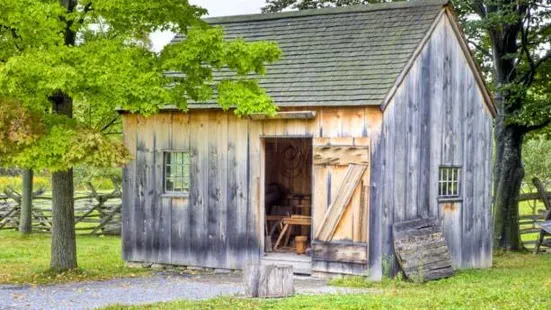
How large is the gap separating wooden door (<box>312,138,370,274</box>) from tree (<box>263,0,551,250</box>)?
7.81 m

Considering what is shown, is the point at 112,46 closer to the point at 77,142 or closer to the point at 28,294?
the point at 77,142

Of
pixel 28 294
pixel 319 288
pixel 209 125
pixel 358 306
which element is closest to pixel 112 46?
pixel 209 125

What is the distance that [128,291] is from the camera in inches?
611

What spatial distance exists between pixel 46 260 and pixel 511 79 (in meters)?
13.7

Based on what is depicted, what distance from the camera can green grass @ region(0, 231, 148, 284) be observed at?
1752 centimetres

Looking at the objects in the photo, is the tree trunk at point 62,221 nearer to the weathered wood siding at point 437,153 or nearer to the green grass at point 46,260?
the green grass at point 46,260

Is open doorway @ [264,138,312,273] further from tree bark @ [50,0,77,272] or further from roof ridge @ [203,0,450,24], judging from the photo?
tree bark @ [50,0,77,272]

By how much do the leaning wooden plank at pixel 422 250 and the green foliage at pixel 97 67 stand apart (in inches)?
145

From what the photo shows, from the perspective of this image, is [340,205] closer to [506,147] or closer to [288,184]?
[288,184]

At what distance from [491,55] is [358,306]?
1509 centimetres

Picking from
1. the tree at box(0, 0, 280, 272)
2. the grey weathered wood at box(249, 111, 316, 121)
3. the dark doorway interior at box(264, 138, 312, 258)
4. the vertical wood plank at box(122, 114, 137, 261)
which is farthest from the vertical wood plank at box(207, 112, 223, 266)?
the dark doorway interior at box(264, 138, 312, 258)

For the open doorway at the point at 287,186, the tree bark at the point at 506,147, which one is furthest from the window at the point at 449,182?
the tree bark at the point at 506,147

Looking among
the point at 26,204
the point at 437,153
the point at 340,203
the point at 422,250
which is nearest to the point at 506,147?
the point at 437,153

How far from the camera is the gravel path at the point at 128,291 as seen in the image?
14070 millimetres
